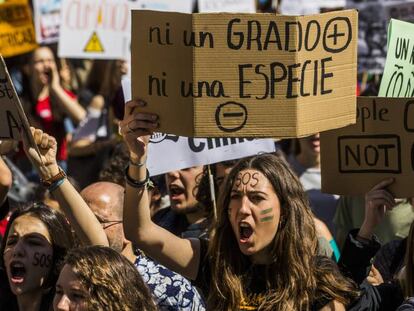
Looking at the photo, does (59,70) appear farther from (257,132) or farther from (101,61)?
(257,132)

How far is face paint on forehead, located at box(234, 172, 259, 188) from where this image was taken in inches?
183

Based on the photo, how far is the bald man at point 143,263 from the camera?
4.74 m

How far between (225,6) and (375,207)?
474cm

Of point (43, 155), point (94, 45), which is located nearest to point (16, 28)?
point (94, 45)

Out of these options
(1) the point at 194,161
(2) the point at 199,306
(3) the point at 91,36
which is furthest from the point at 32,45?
(2) the point at 199,306

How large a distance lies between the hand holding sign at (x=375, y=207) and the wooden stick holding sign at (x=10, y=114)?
130cm

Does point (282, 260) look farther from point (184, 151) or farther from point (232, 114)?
point (184, 151)

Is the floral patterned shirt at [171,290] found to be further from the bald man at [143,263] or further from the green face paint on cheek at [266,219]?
the green face paint on cheek at [266,219]

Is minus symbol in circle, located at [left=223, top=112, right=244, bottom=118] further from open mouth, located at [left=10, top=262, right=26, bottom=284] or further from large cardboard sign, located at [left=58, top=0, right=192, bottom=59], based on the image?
large cardboard sign, located at [left=58, top=0, right=192, bottom=59]

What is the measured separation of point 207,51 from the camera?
14.6ft

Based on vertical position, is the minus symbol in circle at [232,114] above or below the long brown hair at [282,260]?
above

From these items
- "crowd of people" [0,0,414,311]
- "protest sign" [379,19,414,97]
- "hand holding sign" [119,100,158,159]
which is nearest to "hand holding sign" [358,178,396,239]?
"crowd of people" [0,0,414,311]

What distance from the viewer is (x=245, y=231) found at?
4.64 metres

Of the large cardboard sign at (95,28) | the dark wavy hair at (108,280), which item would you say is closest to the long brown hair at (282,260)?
the dark wavy hair at (108,280)
